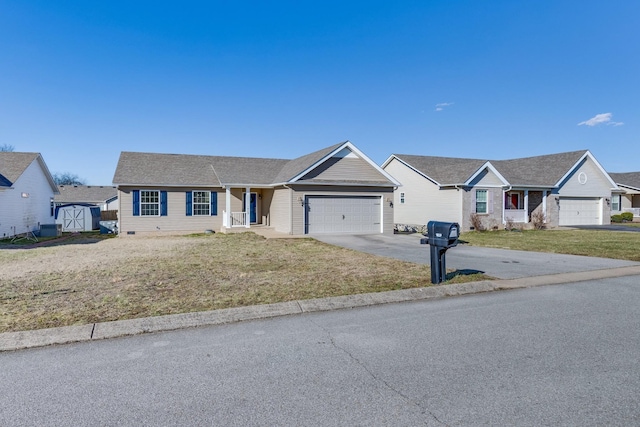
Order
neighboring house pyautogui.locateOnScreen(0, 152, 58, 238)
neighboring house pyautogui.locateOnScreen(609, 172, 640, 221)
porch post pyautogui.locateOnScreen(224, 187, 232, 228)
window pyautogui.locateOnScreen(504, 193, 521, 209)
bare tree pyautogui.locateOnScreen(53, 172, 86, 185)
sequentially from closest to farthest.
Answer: neighboring house pyautogui.locateOnScreen(0, 152, 58, 238), porch post pyautogui.locateOnScreen(224, 187, 232, 228), window pyautogui.locateOnScreen(504, 193, 521, 209), neighboring house pyautogui.locateOnScreen(609, 172, 640, 221), bare tree pyautogui.locateOnScreen(53, 172, 86, 185)

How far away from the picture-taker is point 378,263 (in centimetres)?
1066

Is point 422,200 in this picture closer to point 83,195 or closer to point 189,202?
point 189,202

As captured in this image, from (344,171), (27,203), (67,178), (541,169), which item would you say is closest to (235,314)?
(344,171)

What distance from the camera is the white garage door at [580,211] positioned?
93.0 ft

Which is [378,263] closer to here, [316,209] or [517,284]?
[517,284]

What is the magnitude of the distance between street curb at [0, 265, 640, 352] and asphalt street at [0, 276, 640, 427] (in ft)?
0.64

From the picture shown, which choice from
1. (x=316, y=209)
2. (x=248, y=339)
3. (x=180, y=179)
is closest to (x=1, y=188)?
(x=180, y=179)

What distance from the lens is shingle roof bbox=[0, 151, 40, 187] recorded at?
2039 centimetres

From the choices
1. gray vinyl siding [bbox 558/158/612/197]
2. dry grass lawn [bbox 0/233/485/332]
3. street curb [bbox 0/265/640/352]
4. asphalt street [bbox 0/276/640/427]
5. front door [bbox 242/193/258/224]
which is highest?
gray vinyl siding [bbox 558/158/612/197]

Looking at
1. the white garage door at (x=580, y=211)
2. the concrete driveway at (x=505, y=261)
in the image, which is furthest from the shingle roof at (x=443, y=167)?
the concrete driveway at (x=505, y=261)

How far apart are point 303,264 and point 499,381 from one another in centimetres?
722

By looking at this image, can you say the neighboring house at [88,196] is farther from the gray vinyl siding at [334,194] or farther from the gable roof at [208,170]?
the gray vinyl siding at [334,194]

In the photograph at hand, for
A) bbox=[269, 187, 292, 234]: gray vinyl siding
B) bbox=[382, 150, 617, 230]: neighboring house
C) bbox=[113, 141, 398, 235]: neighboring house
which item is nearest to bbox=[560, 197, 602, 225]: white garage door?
bbox=[382, 150, 617, 230]: neighboring house

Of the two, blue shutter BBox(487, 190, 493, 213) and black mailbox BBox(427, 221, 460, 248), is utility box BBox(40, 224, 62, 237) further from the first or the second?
blue shutter BBox(487, 190, 493, 213)
